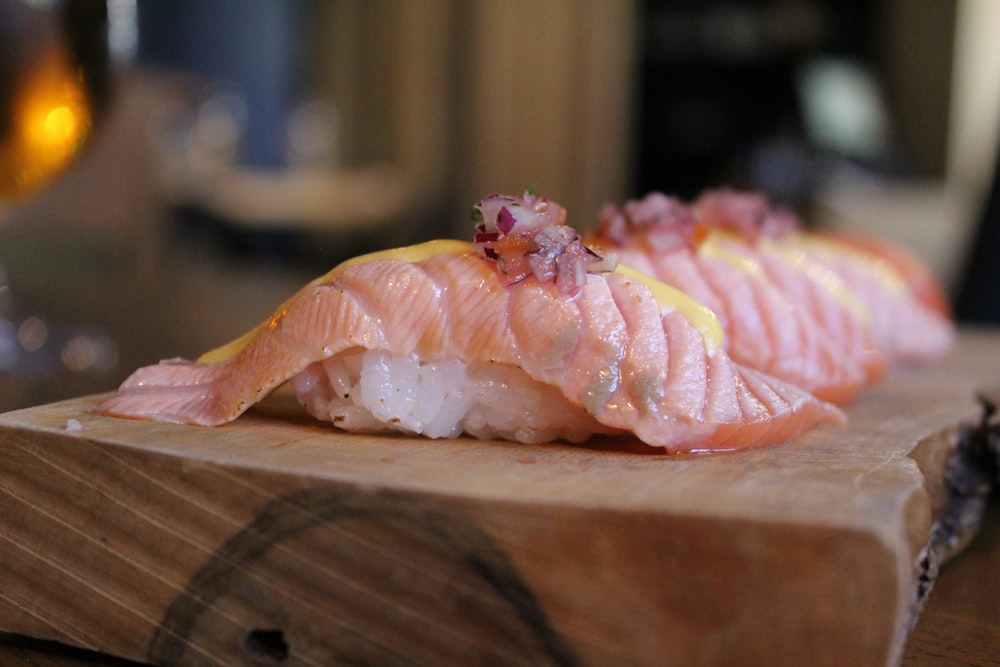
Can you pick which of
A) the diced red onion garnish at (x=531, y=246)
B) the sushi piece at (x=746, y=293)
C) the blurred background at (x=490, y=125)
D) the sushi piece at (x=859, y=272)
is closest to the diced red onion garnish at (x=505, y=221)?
the diced red onion garnish at (x=531, y=246)

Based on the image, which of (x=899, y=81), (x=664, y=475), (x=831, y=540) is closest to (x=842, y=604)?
(x=831, y=540)

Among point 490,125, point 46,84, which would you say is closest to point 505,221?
point 46,84

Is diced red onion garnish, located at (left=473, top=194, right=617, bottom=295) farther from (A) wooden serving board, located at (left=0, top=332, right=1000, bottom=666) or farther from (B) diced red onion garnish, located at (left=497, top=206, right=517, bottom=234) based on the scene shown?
(A) wooden serving board, located at (left=0, top=332, right=1000, bottom=666)

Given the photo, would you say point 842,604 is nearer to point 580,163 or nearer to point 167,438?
point 167,438

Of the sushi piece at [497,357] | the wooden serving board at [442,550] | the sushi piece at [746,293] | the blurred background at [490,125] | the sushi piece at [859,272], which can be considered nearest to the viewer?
the wooden serving board at [442,550]

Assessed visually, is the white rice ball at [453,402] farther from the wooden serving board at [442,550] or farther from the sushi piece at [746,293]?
the sushi piece at [746,293]
